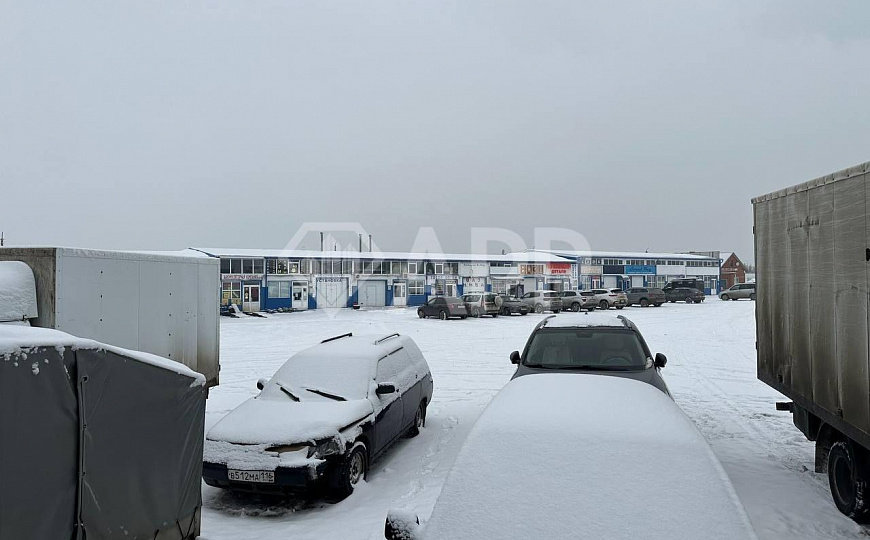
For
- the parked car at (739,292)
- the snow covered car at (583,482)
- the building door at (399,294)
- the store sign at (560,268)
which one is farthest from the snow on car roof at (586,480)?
the store sign at (560,268)

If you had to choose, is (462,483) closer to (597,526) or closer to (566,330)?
(597,526)

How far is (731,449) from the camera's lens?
7.33m

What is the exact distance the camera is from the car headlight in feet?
18.8

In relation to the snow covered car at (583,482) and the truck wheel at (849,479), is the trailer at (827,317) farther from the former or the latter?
the snow covered car at (583,482)

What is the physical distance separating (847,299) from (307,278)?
41.6 meters

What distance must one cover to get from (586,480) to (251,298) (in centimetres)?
4177

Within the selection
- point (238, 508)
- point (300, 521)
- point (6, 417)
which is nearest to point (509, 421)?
point (6, 417)

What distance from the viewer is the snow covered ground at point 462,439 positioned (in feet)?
17.2

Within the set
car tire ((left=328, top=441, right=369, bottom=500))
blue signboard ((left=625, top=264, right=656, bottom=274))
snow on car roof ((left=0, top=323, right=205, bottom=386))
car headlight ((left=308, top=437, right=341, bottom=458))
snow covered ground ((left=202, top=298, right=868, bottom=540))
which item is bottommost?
snow covered ground ((left=202, top=298, right=868, bottom=540))

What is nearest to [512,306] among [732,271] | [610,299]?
[610,299]

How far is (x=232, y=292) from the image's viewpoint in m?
41.0

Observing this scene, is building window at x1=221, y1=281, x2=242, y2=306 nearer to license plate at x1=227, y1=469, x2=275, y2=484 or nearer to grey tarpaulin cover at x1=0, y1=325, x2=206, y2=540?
license plate at x1=227, y1=469, x2=275, y2=484

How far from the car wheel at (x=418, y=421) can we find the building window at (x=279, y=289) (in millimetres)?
35669

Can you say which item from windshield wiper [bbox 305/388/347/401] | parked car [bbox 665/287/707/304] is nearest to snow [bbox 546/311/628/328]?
windshield wiper [bbox 305/388/347/401]
